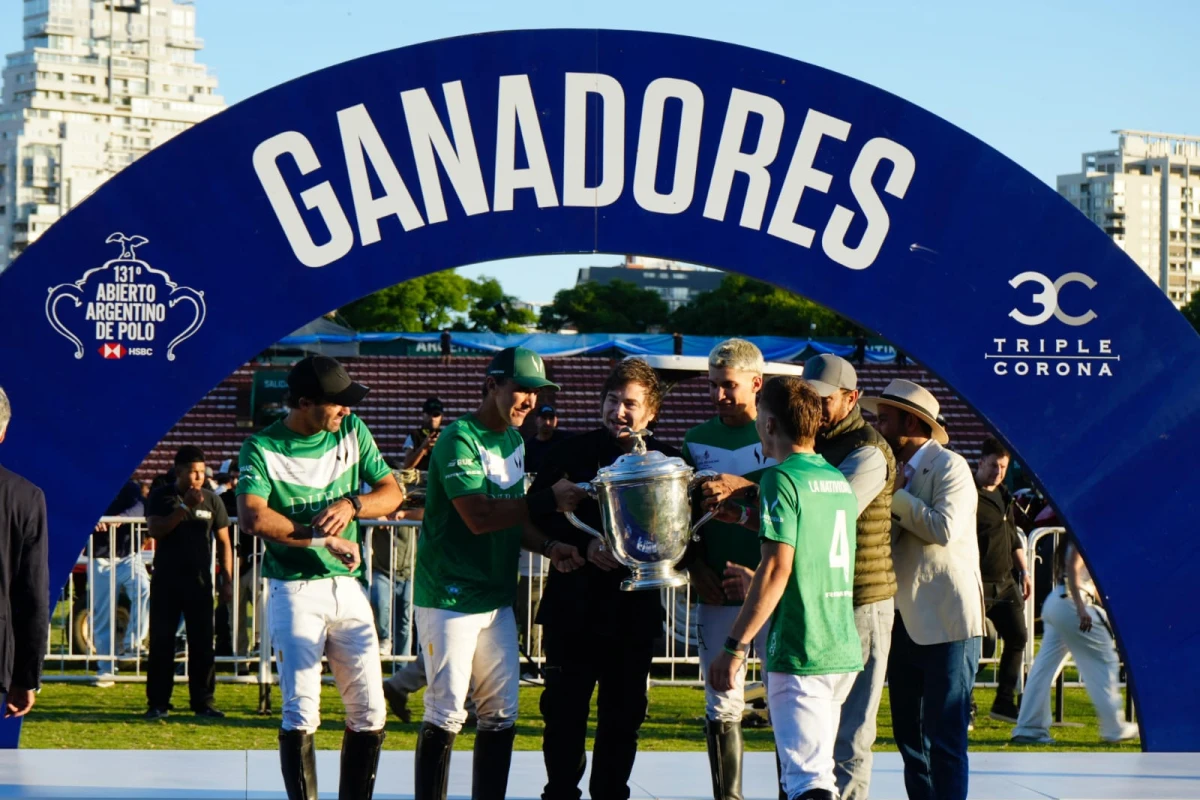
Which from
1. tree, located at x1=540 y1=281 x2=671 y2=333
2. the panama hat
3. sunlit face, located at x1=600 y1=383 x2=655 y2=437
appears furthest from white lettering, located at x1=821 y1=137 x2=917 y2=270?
tree, located at x1=540 y1=281 x2=671 y2=333

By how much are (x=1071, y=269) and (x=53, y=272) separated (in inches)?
198

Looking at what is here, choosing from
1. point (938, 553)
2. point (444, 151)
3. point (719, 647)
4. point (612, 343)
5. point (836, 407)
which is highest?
point (612, 343)

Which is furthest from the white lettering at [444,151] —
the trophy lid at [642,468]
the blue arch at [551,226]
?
the trophy lid at [642,468]

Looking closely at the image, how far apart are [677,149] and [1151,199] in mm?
151621

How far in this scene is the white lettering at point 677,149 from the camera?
7992mm

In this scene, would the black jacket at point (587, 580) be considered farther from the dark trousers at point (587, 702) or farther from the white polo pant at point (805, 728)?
the white polo pant at point (805, 728)

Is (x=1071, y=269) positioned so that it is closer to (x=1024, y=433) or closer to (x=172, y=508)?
(x=1024, y=433)

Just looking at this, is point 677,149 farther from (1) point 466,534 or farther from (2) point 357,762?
Result: (2) point 357,762

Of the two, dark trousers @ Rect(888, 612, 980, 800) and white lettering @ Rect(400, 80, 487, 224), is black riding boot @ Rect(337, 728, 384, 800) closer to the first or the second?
dark trousers @ Rect(888, 612, 980, 800)

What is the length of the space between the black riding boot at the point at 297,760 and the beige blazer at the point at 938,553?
2.27m

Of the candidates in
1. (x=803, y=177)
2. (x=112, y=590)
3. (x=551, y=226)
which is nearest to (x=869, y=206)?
(x=803, y=177)

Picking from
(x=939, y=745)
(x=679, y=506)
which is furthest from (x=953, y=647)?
(x=679, y=506)

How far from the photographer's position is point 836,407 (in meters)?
6.00

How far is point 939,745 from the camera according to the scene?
19.9ft
